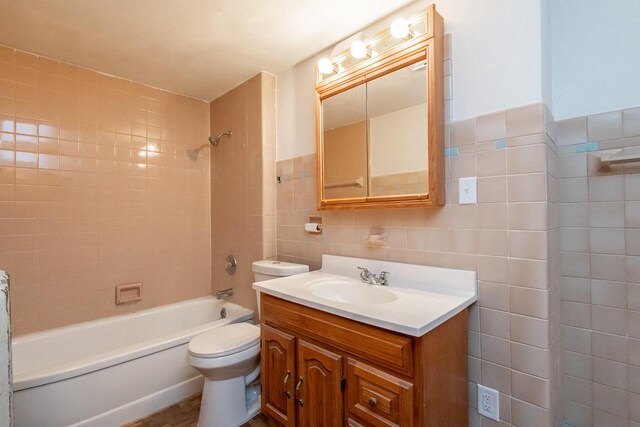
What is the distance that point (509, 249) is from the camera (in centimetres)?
117

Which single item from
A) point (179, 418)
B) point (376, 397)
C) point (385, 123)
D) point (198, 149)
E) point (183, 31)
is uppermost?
point (183, 31)

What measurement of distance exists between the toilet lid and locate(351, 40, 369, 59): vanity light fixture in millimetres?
1679

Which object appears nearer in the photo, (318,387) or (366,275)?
(318,387)

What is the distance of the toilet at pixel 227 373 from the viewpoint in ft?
5.11

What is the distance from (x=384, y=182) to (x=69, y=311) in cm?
236

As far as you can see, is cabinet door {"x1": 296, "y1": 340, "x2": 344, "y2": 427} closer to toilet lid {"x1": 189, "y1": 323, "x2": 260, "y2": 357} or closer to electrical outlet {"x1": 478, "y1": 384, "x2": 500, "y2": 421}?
toilet lid {"x1": 189, "y1": 323, "x2": 260, "y2": 357}

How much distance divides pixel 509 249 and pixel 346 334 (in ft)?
2.40

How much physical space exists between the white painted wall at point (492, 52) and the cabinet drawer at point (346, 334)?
3.29 feet

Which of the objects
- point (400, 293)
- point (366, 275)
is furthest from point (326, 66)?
point (400, 293)

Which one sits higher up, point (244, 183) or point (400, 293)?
Result: point (244, 183)

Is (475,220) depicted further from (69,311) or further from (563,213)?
(69,311)

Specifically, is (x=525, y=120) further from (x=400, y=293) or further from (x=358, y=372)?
(x=358, y=372)

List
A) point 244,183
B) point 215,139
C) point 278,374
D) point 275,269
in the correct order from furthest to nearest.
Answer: point 215,139
point 244,183
point 275,269
point 278,374

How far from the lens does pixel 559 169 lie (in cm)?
128
